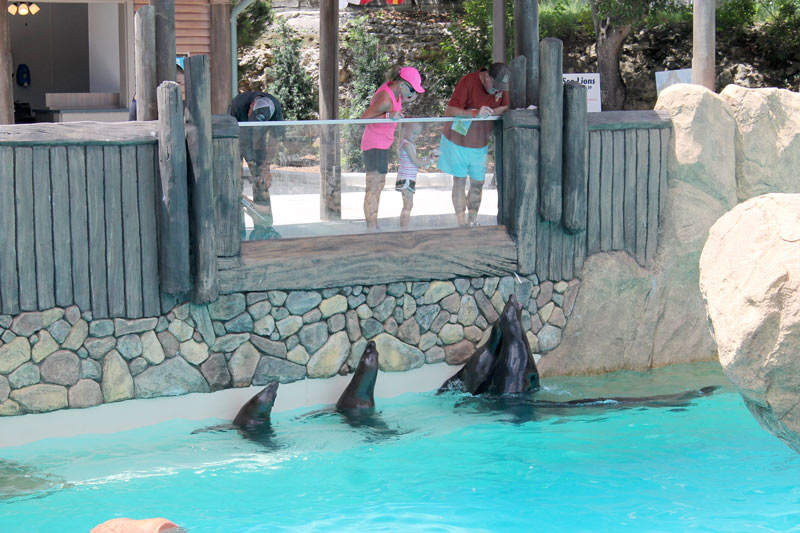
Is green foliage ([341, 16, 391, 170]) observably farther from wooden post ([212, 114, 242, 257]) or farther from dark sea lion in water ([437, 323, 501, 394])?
wooden post ([212, 114, 242, 257])

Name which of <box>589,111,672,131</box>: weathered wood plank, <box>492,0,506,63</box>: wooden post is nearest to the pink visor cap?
<box>589,111,672,131</box>: weathered wood plank

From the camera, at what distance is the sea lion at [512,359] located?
6867 millimetres

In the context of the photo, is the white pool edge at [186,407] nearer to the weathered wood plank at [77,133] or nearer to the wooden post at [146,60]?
the weathered wood plank at [77,133]

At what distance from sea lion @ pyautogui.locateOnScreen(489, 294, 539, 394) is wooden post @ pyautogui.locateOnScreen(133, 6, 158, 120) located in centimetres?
290

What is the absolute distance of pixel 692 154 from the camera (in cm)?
743

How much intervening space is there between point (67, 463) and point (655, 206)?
15.7 ft

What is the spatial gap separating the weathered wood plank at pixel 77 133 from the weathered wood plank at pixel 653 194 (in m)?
3.88

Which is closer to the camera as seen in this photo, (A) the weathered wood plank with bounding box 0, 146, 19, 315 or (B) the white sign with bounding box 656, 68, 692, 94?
(A) the weathered wood plank with bounding box 0, 146, 19, 315

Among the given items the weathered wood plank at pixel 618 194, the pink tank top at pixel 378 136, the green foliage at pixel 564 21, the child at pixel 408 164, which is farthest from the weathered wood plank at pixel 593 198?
the green foliage at pixel 564 21

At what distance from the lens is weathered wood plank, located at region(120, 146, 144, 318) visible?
598 cm

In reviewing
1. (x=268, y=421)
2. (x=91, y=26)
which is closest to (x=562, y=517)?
(x=268, y=421)

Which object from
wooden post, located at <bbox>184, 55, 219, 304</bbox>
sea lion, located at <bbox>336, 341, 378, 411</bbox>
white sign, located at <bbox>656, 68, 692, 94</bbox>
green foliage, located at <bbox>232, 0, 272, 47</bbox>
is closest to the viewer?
wooden post, located at <bbox>184, 55, 219, 304</bbox>

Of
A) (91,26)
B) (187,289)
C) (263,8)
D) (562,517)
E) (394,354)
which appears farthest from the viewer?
(263,8)

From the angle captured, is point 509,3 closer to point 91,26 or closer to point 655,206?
point 91,26
